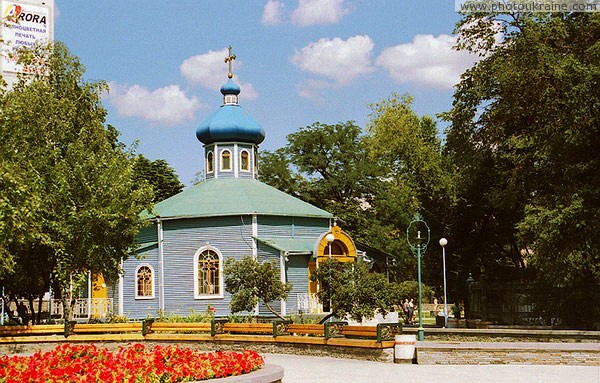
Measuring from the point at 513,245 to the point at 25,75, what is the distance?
19.8 meters

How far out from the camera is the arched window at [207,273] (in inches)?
1201

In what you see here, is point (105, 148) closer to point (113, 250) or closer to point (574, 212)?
point (113, 250)

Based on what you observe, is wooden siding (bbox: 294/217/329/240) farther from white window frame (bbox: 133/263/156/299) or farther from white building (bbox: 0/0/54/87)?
white building (bbox: 0/0/54/87)

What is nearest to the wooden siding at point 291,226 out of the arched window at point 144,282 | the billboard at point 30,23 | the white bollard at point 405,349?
the arched window at point 144,282

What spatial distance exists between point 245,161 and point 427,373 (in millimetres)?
21718

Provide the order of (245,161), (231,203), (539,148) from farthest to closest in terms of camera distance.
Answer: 1. (245,161)
2. (231,203)
3. (539,148)

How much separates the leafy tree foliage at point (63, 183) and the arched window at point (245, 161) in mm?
9331

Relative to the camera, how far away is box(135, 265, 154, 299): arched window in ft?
103

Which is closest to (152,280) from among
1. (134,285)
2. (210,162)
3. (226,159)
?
(134,285)

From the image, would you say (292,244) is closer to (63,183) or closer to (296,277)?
(296,277)

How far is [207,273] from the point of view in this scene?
101ft

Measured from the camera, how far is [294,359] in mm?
17438

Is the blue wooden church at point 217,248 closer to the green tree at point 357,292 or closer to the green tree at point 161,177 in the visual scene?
the green tree at point 357,292

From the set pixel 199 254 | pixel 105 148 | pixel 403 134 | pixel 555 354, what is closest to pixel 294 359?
pixel 555 354
